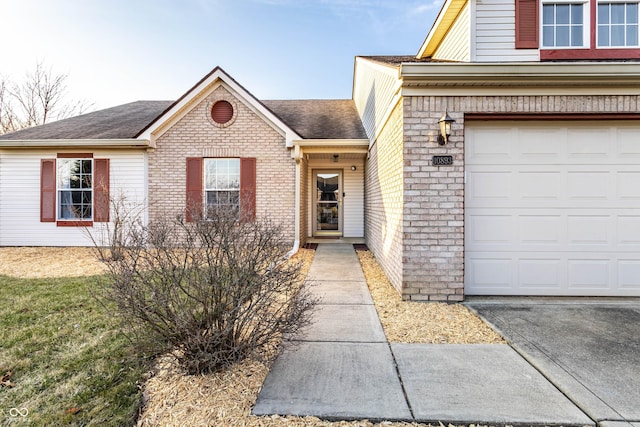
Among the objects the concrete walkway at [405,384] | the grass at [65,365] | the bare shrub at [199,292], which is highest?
the bare shrub at [199,292]

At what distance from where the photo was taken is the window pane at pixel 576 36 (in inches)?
219

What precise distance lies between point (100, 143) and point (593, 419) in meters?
11.5

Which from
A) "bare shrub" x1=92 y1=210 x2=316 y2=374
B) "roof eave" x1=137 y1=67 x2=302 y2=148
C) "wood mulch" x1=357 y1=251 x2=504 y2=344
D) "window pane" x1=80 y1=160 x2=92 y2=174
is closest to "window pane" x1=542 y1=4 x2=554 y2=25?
"wood mulch" x1=357 y1=251 x2=504 y2=344

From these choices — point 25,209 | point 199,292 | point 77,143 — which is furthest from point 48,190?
point 199,292

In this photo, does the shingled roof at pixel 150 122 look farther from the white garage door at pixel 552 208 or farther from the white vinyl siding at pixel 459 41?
the white garage door at pixel 552 208

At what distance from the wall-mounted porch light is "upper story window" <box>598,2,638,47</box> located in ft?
12.6

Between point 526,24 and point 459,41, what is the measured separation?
3.73 ft

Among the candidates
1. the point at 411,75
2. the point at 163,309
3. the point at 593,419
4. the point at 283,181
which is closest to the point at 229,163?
the point at 283,181

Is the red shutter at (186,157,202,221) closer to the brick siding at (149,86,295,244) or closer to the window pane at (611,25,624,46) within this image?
the brick siding at (149,86,295,244)

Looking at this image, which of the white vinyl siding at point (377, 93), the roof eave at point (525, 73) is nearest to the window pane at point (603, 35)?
the roof eave at point (525, 73)

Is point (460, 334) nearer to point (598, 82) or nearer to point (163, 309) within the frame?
point (163, 309)

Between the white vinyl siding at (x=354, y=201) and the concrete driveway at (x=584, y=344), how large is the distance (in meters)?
6.54

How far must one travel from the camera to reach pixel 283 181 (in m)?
9.02

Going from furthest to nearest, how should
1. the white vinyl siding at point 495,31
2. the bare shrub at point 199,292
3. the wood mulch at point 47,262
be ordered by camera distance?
the wood mulch at point 47,262
the white vinyl siding at point 495,31
the bare shrub at point 199,292
